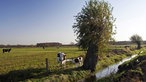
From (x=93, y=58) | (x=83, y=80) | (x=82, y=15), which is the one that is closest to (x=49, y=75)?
(x=83, y=80)

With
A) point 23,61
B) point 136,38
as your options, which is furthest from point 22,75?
point 136,38

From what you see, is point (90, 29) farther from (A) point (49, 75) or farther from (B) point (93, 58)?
(A) point (49, 75)

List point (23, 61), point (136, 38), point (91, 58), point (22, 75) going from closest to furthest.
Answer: point (22, 75) < point (91, 58) < point (23, 61) < point (136, 38)

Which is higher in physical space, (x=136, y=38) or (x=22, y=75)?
(x=136, y=38)

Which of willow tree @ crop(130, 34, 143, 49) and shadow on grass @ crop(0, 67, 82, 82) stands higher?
willow tree @ crop(130, 34, 143, 49)

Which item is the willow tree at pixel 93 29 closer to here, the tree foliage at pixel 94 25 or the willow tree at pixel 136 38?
the tree foliage at pixel 94 25

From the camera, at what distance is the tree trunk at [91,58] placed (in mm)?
35406

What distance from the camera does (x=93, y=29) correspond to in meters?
36.3

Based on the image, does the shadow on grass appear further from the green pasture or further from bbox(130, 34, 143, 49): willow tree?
bbox(130, 34, 143, 49): willow tree

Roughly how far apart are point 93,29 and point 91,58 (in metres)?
4.17

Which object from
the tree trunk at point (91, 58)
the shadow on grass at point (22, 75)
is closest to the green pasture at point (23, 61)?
the shadow on grass at point (22, 75)

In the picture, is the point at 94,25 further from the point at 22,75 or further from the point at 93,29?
the point at 22,75

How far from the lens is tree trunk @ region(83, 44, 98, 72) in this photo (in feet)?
116

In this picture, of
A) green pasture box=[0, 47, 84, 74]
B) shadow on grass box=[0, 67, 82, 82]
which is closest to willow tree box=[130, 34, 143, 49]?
green pasture box=[0, 47, 84, 74]
